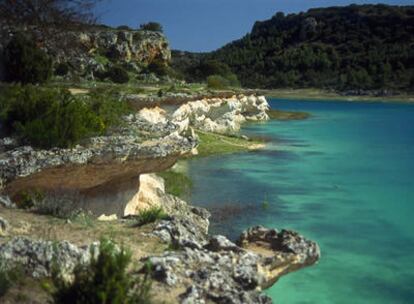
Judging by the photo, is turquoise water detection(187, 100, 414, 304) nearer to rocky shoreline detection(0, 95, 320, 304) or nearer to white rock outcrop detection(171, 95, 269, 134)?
rocky shoreline detection(0, 95, 320, 304)

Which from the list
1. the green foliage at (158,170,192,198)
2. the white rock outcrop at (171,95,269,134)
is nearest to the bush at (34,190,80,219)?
the green foliage at (158,170,192,198)

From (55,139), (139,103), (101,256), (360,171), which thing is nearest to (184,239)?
(101,256)

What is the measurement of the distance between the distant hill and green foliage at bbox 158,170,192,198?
8742cm

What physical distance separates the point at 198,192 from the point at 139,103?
5881 mm

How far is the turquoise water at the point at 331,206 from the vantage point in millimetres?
12508

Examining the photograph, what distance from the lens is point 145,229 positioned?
996 cm

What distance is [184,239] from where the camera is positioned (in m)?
8.88

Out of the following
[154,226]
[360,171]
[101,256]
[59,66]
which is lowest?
[360,171]

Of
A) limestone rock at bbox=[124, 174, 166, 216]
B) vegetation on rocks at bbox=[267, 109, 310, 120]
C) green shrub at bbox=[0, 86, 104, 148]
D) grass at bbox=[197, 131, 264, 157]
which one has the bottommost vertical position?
vegetation on rocks at bbox=[267, 109, 310, 120]

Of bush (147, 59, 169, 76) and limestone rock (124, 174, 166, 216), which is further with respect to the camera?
bush (147, 59, 169, 76)

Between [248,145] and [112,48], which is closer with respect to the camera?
[248,145]

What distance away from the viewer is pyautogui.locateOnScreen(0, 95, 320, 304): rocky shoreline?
7.17m

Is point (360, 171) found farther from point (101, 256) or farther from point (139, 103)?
point (101, 256)

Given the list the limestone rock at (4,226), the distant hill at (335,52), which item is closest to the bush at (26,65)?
the limestone rock at (4,226)
